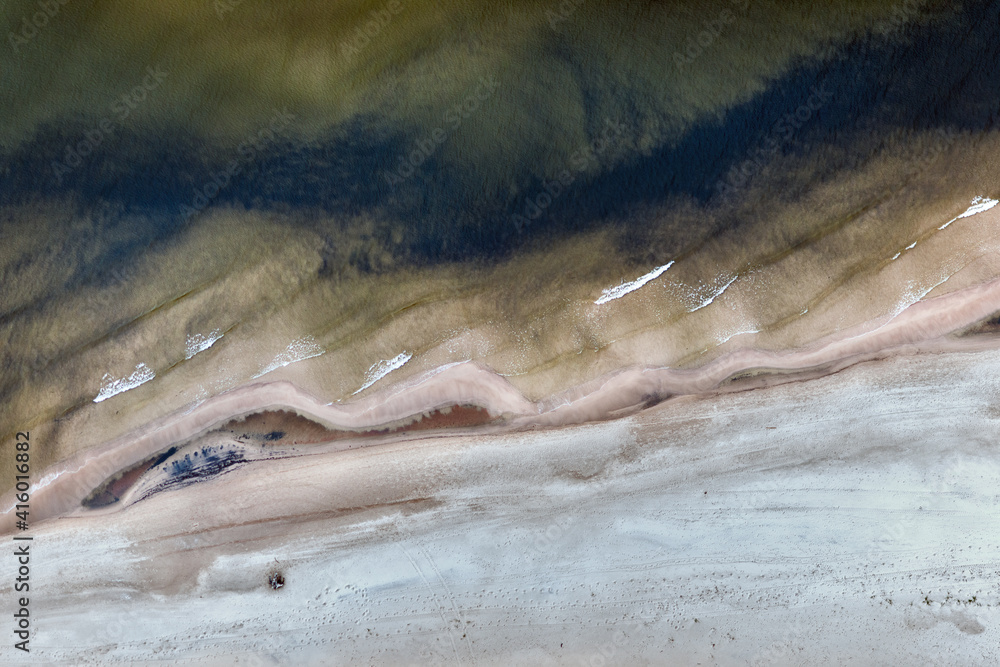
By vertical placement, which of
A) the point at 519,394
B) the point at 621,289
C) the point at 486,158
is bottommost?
the point at 519,394

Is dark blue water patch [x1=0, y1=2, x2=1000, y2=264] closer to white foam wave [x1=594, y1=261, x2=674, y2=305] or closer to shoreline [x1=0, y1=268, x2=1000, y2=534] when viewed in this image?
white foam wave [x1=594, y1=261, x2=674, y2=305]

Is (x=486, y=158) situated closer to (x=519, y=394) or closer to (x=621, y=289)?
(x=621, y=289)

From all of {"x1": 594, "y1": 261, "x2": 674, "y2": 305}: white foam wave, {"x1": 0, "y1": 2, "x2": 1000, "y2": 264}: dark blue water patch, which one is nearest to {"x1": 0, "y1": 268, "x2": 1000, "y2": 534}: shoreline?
{"x1": 594, "y1": 261, "x2": 674, "y2": 305}: white foam wave

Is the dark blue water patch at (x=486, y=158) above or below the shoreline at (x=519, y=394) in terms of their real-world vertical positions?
above

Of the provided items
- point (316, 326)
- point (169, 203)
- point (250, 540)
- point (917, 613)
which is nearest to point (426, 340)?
point (316, 326)

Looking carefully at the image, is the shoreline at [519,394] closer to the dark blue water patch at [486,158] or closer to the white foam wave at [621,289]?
the white foam wave at [621,289]

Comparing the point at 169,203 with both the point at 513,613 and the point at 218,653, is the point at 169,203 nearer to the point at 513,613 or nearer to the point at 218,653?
the point at 218,653

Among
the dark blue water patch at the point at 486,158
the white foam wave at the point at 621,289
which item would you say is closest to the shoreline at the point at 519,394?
the white foam wave at the point at 621,289

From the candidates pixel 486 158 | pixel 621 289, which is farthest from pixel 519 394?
pixel 486 158
